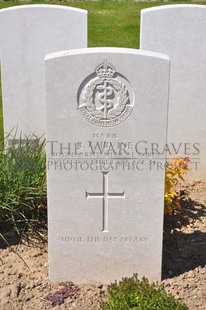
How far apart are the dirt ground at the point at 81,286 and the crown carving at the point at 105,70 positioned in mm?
1418

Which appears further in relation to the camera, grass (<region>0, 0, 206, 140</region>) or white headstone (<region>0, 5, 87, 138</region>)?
grass (<region>0, 0, 206, 140</region>)

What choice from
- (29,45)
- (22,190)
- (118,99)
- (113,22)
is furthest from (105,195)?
(113,22)

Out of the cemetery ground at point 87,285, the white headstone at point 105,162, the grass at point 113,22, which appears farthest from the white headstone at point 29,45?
the grass at point 113,22

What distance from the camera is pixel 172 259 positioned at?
418 cm

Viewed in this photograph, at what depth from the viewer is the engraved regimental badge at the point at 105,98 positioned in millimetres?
3518

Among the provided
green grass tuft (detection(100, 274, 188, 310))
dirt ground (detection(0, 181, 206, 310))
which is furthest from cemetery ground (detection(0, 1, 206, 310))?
green grass tuft (detection(100, 274, 188, 310))

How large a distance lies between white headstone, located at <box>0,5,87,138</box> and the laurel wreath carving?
1.60m

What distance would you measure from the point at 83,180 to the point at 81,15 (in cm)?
183

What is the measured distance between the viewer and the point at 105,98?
3.57 m

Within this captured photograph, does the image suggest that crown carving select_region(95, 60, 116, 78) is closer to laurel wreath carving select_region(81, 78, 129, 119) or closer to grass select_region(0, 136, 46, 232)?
laurel wreath carving select_region(81, 78, 129, 119)

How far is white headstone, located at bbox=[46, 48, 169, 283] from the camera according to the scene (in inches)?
137

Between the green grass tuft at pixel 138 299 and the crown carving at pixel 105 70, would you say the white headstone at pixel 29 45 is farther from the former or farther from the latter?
the green grass tuft at pixel 138 299

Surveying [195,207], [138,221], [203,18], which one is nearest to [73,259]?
[138,221]

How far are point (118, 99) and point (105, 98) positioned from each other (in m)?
0.08
